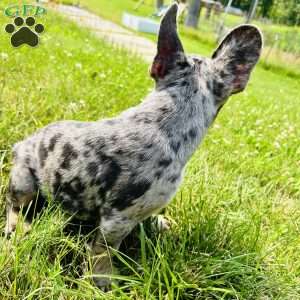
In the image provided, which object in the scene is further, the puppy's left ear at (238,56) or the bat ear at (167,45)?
the puppy's left ear at (238,56)

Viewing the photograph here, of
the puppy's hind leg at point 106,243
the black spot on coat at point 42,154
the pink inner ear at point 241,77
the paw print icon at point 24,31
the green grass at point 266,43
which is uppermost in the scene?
the pink inner ear at point 241,77

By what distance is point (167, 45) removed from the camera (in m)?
2.64

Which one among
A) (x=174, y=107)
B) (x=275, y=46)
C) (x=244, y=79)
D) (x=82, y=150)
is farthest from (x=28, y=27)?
(x=275, y=46)

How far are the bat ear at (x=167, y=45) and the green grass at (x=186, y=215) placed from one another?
1.04m

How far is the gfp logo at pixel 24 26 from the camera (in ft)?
10.3

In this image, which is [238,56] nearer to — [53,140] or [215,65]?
[215,65]

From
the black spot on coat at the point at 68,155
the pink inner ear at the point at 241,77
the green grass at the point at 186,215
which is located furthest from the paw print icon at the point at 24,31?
the pink inner ear at the point at 241,77

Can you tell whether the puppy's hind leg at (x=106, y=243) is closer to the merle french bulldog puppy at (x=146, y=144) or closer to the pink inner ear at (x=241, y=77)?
the merle french bulldog puppy at (x=146, y=144)

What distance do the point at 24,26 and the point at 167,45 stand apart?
1233 mm

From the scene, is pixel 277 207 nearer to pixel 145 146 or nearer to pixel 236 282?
pixel 236 282

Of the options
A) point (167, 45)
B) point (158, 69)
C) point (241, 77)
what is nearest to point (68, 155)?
point (158, 69)

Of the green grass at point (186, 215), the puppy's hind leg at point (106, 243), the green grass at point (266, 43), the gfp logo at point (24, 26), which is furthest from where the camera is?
the green grass at point (266, 43)

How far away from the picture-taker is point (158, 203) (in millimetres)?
2588

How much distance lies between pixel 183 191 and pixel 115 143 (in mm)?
988
